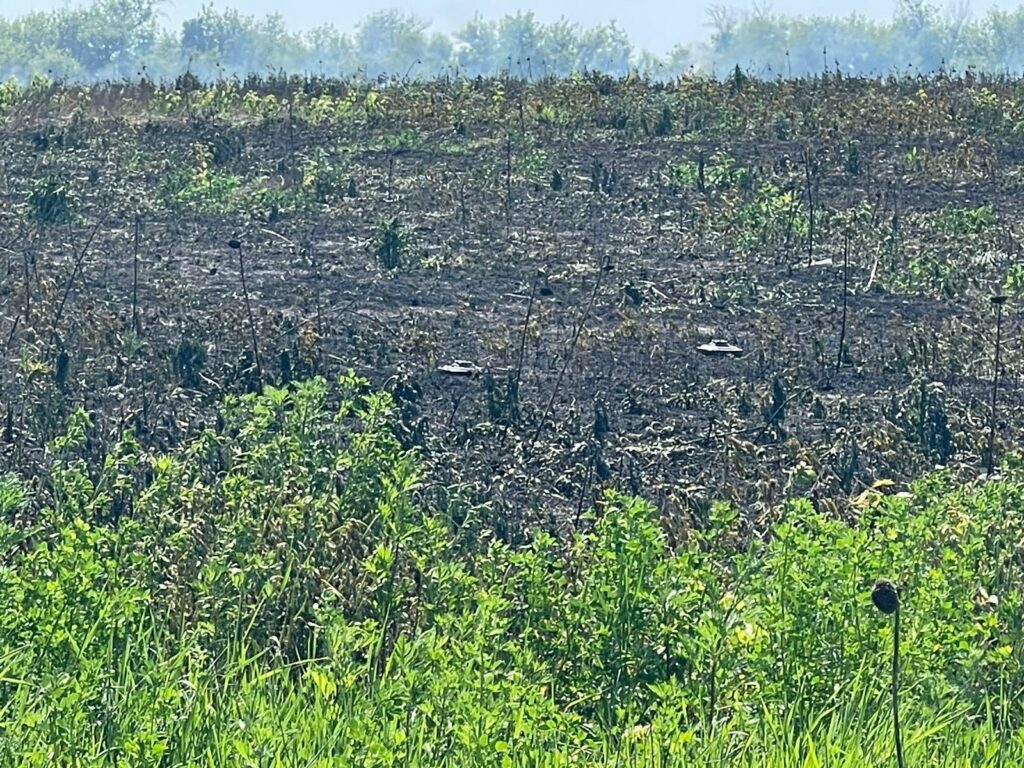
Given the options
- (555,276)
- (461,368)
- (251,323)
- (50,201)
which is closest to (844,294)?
(555,276)

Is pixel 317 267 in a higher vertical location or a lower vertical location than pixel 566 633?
higher

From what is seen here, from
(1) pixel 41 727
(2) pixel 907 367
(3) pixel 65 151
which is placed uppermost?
(3) pixel 65 151

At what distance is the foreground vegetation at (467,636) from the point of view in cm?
410

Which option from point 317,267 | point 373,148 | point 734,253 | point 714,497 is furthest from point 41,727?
point 373,148

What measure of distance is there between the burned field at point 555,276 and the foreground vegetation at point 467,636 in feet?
3.27

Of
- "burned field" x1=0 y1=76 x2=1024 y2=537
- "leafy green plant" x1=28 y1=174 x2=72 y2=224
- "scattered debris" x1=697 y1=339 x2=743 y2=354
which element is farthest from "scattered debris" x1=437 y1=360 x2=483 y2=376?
"leafy green plant" x1=28 y1=174 x2=72 y2=224

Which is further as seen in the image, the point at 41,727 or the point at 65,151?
the point at 65,151

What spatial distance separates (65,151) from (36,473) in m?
6.73

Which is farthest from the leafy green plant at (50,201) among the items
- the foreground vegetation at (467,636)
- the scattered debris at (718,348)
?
the foreground vegetation at (467,636)

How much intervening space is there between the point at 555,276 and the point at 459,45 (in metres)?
143

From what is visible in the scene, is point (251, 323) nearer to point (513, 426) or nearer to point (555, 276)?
point (513, 426)

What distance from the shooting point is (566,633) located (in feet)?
16.1

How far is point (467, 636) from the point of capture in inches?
185

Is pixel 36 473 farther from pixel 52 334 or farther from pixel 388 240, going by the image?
pixel 388 240
